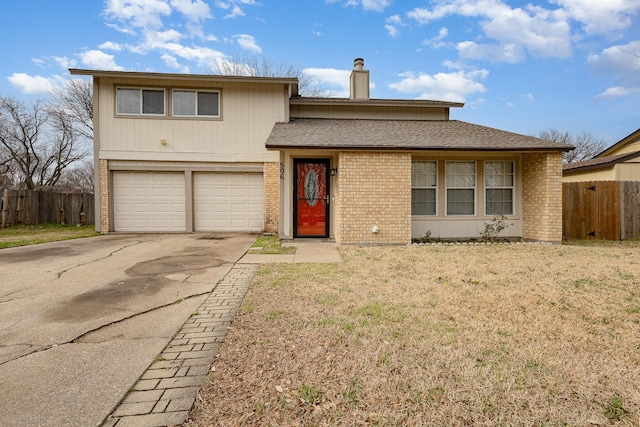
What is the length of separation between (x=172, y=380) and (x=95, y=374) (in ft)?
2.01

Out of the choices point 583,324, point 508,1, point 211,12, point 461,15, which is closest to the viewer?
point 583,324

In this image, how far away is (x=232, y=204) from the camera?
11453 mm

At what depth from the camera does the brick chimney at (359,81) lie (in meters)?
12.5

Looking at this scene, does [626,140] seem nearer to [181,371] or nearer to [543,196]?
[543,196]

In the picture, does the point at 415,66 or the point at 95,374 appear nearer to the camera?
the point at 95,374

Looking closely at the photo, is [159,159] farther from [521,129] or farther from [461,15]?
[521,129]

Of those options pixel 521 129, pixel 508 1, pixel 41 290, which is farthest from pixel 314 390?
pixel 521 129

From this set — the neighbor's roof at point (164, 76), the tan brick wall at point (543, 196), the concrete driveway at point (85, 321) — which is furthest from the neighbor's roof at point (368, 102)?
the concrete driveway at point (85, 321)

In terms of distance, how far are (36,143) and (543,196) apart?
31.7 meters

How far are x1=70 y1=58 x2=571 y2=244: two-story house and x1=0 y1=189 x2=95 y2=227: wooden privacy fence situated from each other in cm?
470

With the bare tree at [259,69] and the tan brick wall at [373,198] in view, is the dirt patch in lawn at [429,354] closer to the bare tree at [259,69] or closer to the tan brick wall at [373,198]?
the tan brick wall at [373,198]

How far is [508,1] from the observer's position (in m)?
10.7

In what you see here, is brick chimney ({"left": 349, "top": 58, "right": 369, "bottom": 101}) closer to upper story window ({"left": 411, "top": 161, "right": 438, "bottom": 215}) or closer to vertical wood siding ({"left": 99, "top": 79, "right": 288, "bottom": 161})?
vertical wood siding ({"left": 99, "top": 79, "right": 288, "bottom": 161})

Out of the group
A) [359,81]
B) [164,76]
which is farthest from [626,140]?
[164,76]
